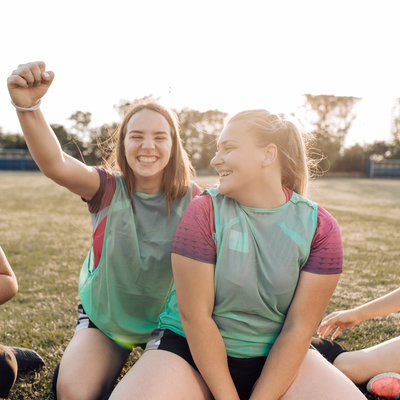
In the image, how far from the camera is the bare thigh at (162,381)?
164 cm

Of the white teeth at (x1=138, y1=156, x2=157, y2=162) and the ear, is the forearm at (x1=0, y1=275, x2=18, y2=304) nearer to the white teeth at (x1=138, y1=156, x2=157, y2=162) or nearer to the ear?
the white teeth at (x1=138, y1=156, x2=157, y2=162)

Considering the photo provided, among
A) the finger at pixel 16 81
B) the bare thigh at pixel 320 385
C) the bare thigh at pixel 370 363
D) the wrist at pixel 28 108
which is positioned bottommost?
the bare thigh at pixel 370 363

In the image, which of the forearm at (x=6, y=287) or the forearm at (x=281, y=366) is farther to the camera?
the forearm at (x=6, y=287)

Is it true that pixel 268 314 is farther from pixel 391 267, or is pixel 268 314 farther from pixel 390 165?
pixel 390 165

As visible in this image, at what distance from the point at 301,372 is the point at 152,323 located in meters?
1.02

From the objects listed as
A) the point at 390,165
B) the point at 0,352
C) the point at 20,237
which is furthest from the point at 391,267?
the point at 390,165

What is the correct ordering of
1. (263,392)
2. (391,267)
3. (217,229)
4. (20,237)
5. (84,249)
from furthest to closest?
(20,237), (84,249), (391,267), (217,229), (263,392)

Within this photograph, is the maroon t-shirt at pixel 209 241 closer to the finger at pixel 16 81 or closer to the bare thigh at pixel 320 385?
the bare thigh at pixel 320 385

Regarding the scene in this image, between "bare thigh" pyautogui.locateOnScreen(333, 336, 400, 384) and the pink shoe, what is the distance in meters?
0.06

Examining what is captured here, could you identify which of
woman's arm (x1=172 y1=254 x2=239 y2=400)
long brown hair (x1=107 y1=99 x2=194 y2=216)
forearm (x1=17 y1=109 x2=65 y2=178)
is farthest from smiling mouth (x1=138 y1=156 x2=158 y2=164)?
woman's arm (x1=172 y1=254 x2=239 y2=400)

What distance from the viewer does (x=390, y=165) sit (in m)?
37.7

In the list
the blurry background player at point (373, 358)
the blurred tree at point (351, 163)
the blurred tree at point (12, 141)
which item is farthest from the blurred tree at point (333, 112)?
the blurry background player at point (373, 358)

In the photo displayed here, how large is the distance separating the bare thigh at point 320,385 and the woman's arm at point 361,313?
1.41 feet

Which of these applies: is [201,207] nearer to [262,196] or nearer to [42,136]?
[262,196]
